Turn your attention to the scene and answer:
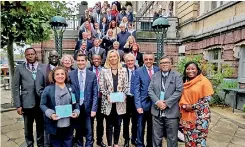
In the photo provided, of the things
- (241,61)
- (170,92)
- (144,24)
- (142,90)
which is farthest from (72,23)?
(170,92)

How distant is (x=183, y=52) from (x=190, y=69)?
9.67m

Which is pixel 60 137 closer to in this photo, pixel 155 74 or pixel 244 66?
pixel 155 74

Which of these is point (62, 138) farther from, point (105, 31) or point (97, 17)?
point (97, 17)

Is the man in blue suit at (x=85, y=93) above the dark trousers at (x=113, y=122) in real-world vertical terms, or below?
above

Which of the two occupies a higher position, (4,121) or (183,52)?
(183,52)

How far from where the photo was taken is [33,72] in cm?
393

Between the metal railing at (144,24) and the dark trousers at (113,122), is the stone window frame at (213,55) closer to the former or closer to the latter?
the metal railing at (144,24)

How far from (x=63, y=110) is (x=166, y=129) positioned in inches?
69.2

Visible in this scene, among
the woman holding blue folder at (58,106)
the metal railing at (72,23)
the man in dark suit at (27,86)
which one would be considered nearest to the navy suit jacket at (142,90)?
the woman holding blue folder at (58,106)

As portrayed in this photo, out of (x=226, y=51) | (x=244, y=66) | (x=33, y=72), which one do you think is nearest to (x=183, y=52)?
(x=226, y=51)

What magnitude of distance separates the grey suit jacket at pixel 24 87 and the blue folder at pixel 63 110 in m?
0.93

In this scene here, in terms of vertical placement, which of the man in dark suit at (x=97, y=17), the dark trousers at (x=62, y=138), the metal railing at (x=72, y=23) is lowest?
the dark trousers at (x=62, y=138)

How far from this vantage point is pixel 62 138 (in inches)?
136

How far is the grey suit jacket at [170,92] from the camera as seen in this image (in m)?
3.51
